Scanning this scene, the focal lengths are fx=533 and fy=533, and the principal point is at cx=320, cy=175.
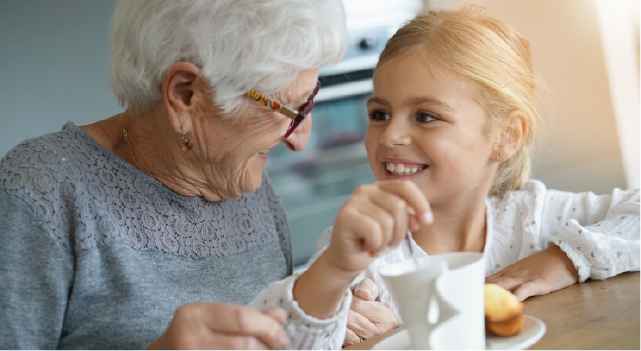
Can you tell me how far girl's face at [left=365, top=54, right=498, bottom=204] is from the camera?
4.24 feet

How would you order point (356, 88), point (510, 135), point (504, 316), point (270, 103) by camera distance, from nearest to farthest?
1. point (504, 316)
2. point (270, 103)
3. point (510, 135)
4. point (356, 88)

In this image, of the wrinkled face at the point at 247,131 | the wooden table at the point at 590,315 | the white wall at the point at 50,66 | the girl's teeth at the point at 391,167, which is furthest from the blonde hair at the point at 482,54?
the white wall at the point at 50,66

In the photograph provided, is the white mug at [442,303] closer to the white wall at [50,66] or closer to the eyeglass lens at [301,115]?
the eyeglass lens at [301,115]

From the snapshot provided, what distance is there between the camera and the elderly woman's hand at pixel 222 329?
0.71m

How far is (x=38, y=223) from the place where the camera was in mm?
972

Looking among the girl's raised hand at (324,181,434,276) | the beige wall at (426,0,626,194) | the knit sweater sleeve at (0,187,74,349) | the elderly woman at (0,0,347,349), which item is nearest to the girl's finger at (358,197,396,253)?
the girl's raised hand at (324,181,434,276)

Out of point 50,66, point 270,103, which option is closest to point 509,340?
point 270,103

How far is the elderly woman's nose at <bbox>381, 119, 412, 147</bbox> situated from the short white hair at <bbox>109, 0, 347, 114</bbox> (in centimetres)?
28

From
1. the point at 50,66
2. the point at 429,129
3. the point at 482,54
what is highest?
the point at 50,66

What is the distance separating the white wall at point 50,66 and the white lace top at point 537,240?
108 centimetres

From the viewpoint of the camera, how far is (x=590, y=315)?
33.2 inches

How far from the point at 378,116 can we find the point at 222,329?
85cm

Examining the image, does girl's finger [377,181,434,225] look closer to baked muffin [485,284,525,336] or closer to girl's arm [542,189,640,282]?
baked muffin [485,284,525,336]

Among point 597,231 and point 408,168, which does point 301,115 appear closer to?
point 408,168
